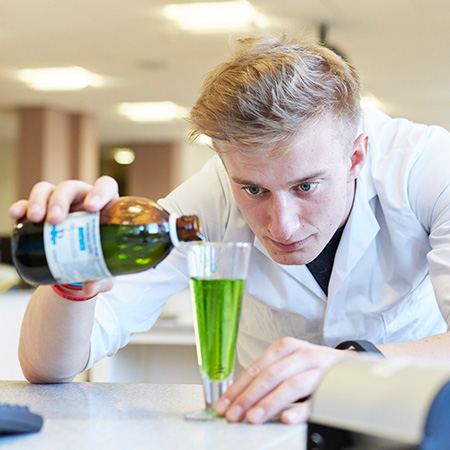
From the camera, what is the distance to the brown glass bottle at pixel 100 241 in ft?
2.84

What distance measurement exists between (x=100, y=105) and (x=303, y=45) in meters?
7.43

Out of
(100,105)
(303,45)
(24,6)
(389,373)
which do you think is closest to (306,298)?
(303,45)

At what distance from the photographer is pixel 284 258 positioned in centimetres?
123

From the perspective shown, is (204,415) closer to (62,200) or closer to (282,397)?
(282,397)

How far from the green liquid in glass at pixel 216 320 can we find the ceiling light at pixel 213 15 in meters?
4.34

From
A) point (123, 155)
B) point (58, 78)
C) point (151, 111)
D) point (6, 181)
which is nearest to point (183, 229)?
point (58, 78)

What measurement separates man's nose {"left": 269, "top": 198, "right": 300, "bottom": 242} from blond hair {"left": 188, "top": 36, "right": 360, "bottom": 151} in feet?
0.34

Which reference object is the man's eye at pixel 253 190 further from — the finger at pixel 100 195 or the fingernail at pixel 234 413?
the fingernail at pixel 234 413

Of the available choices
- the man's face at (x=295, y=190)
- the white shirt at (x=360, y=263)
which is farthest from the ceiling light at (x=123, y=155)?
the man's face at (x=295, y=190)

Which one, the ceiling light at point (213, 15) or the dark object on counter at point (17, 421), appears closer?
the dark object on counter at point (17, 421)

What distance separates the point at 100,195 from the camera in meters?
0.91

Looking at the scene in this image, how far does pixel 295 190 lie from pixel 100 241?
436 millimetres

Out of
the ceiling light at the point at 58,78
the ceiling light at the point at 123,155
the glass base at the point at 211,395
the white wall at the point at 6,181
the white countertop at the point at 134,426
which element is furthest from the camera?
the ceiling light at the point at 123,155

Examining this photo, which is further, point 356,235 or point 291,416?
point 356,235
